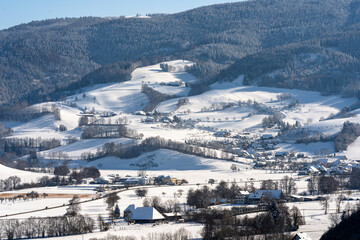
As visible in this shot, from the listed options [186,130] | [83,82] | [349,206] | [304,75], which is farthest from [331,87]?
[349,206]

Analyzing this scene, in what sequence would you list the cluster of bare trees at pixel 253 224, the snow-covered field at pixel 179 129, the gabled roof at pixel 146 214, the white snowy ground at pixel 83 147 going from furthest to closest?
the white snowy ground at pixel 83 147
the snow-covered field at pixel 179 129
the gabled roof at pixel 146 214
the cluster of bare trees at pixel 253 224

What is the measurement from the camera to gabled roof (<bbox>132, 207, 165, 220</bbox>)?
48.2 metres

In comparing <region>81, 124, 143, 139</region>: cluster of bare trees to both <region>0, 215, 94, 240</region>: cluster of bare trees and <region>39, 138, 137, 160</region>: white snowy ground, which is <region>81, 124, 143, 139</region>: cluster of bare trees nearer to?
<region>39, 138, 137, 160</region>: white snowy ground

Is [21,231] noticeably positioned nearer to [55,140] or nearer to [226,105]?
[55,140]

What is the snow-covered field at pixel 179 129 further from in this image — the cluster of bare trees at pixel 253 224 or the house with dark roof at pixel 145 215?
the house with dark roof at pixel 145 215

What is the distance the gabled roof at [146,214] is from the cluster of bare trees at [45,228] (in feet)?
10.7

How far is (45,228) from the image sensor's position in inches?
1769

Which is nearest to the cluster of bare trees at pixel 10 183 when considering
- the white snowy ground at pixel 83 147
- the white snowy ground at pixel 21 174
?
the white snowy ground at pixel 21 174

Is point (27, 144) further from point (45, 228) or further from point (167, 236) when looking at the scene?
point (167, 236)

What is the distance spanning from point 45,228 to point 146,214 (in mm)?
6846

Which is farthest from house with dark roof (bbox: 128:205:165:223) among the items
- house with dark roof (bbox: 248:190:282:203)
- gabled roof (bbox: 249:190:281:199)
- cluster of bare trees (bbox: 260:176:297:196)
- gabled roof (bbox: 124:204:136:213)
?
cluster of bare trees (bbox: 260:176:297:196)

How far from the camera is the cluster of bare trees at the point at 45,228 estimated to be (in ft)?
145

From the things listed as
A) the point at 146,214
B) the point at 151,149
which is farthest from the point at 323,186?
the point at 151,149

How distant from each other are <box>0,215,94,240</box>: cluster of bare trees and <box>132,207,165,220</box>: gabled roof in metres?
3.26
